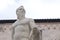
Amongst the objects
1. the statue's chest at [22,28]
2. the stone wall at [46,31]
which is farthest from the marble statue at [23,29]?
the stone wall at [46,31]

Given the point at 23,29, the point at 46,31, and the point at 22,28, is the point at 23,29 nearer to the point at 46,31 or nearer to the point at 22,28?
the point at 22,28

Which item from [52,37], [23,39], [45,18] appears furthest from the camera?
[45,18]

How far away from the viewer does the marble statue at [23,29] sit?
22.7 feet

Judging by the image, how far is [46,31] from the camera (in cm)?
1329

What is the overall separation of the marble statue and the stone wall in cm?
595

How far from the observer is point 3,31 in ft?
44.7

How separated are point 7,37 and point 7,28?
1.25ft

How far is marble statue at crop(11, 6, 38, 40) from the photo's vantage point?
6929 mm

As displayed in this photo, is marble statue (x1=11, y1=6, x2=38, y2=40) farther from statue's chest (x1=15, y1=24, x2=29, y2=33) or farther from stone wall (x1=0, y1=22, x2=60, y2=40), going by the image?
stone wall (x1=0, y1=22, x2=60, y2=40)

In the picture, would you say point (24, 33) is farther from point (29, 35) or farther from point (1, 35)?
point (1, 35)

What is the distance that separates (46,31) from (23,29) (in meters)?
6.34

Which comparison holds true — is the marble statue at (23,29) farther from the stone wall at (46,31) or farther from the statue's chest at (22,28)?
the stone wall at (46,31)

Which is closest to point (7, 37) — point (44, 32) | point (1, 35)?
point (1, 35)

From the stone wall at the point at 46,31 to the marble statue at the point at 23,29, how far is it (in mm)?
5950
